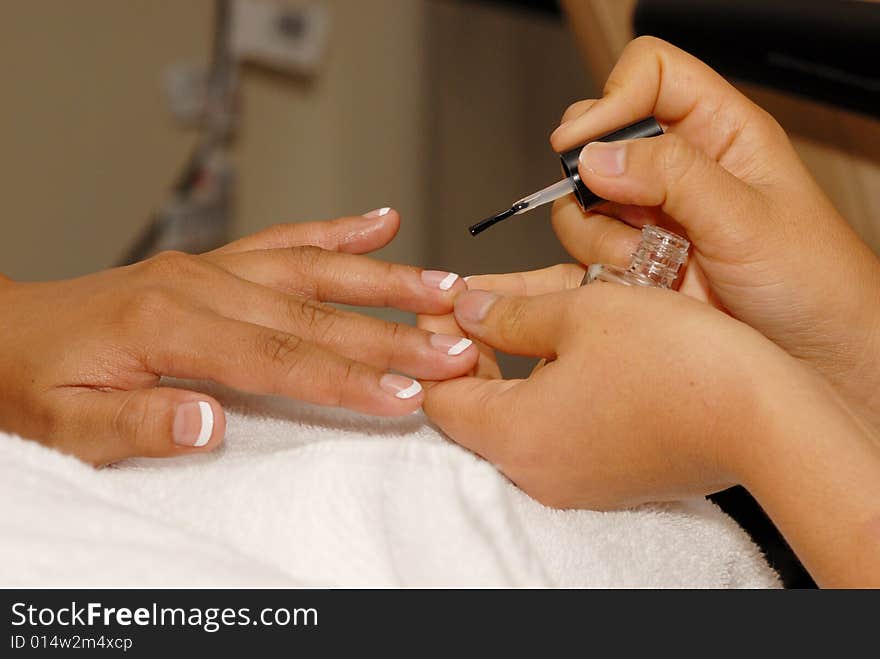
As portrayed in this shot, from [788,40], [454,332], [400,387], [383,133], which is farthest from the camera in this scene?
[383,133]

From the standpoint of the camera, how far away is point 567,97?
5.14 ft

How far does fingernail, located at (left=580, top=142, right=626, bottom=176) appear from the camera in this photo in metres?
0.59

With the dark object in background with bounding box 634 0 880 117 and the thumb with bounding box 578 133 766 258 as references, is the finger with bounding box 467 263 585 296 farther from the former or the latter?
the dark object in background with bounding box 634 0 880 117

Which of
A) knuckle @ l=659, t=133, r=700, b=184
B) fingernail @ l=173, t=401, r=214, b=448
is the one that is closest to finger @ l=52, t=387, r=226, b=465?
fingernail @ l=173, t=401, r=214, b=448

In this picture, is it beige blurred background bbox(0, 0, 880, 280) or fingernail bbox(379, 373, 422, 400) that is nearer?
fingernail bbox(379, 373, 422, 400)

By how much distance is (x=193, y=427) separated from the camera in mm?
534

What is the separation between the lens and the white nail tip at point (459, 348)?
0.60m

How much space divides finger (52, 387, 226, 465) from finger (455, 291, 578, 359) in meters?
0.19

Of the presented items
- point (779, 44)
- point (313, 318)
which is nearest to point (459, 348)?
point (313, 318)

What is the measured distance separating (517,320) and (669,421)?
13 cm

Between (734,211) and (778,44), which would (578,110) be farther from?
(778,44)

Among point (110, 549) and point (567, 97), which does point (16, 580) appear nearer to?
point (110, 549)
